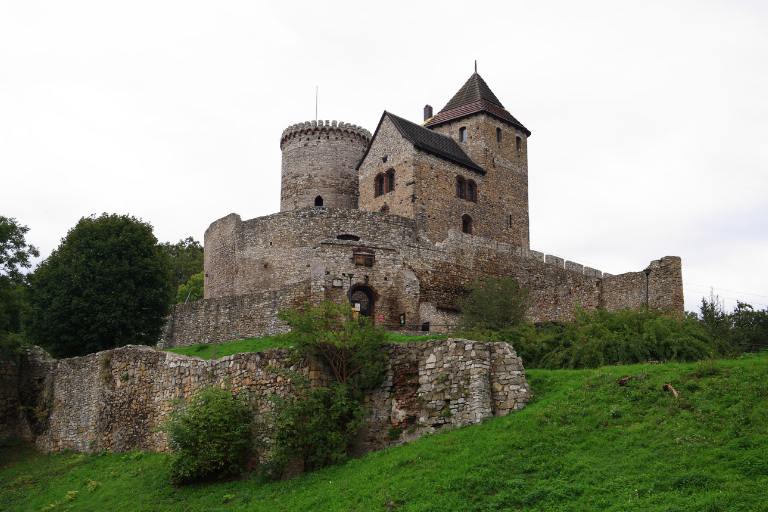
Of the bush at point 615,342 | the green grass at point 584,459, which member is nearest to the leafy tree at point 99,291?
the green grass at point 584,459

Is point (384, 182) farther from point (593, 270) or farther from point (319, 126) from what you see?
point (593, 270)

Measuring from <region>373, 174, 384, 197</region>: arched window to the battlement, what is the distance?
7.13m

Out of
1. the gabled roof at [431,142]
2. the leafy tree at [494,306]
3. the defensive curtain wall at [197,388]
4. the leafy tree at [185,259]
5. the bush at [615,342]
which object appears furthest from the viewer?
the leafy tree at [185,259]

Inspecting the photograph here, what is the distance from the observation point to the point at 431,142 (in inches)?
1863

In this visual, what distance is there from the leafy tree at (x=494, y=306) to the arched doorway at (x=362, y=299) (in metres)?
3.79

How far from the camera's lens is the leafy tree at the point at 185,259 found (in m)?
67.6

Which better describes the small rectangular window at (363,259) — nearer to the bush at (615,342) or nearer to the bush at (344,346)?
the bush at (615,342)

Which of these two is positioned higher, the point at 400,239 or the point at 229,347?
the point at 400,239

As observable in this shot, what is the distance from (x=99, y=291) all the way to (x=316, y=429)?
1804 centimetres

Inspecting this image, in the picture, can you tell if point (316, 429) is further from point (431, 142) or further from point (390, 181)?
point (431, 142)

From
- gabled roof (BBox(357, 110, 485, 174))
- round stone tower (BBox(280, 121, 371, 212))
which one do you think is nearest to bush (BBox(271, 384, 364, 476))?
gabled roof (BBox(357, 110, 485, 174))

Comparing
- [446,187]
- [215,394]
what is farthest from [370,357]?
[446,187]

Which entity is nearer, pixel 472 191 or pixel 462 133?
pixel 472 191

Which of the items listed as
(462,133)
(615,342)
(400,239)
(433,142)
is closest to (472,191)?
(433,142)
